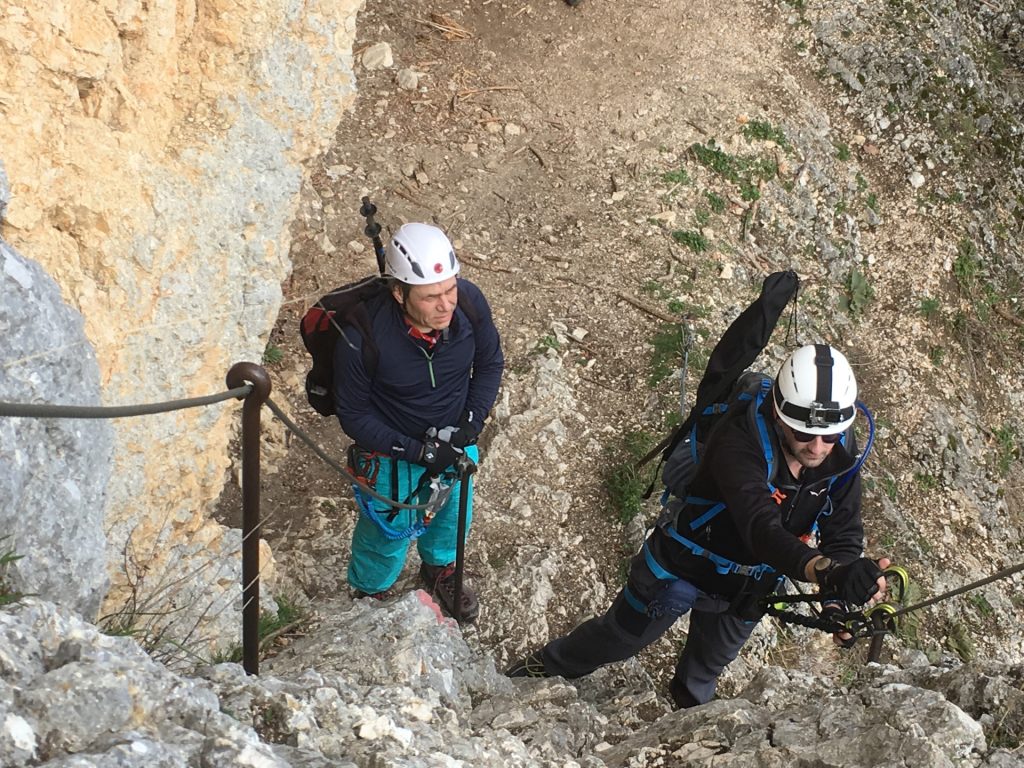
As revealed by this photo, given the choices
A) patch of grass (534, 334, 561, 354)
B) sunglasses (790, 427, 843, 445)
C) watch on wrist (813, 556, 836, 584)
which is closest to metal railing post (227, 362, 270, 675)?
watch on wrist (813, 556, 836, 584)

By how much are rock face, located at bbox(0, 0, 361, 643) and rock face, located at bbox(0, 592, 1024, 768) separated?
778 millimetres

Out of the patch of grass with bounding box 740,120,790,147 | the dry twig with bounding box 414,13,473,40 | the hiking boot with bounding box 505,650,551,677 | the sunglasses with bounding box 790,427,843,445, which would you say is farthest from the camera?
the patch of grass with bounding box 740,120,790,147

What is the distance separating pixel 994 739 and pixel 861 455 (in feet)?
4.45

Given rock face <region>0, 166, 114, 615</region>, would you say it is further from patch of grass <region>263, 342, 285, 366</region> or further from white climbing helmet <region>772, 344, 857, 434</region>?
patch of grass <region>263, 342, 285, 366</region>

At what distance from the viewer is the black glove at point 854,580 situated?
12.7 ft

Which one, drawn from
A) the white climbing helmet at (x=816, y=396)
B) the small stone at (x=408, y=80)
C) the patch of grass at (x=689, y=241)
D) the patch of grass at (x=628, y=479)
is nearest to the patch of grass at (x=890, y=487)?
the patch of grass at (x=628, y=479)

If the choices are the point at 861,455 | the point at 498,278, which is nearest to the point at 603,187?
the point at 498,278

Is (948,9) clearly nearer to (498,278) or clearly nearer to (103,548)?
(498,278)

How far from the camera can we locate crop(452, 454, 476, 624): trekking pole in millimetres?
5152

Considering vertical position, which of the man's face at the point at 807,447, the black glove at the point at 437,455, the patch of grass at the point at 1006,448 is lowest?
the patch of grass at the point at 1006,448

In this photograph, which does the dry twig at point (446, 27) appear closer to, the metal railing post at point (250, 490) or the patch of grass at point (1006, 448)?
the patch of grass at point (1006, 448)

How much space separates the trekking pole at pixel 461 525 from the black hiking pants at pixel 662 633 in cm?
73

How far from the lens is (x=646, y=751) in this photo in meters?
4.25

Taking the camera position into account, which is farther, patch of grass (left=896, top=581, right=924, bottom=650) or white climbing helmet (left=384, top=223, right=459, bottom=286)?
patch of grass (left=896, top=581, right=924, bottom=650)
